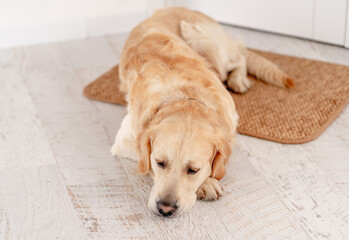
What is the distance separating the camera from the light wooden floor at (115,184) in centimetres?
192

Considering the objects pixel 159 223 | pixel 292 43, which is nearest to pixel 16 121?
pixel 159 223

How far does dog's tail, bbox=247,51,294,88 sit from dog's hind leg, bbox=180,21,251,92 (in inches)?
2.3

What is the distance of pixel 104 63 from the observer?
335 cm

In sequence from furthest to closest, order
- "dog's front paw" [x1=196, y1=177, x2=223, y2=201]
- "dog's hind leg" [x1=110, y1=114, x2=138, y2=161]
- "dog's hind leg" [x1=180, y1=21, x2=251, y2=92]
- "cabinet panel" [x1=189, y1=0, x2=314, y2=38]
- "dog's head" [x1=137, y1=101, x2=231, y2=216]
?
"cabinet panel" [x1=189, y1=0, x2=314, y2=38] < "dog's hind leg" [x1=180, y1=21, x2=251, y2=92] < "dog's hind leg" [x1=110, y1=114, x2=138, y2=161] < "dog's front paw" [x1=196, y1=177, x2=223, y2=201] < "dog's head" [x1=137, y1=101, x2=231, y2=216]

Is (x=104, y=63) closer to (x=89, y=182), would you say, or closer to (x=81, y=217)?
(x=89, y=182)

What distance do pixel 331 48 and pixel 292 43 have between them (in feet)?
0.90

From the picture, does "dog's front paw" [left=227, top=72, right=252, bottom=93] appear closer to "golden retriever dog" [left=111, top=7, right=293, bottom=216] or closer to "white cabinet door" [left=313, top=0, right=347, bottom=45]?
"golden retriever dog" [left=111, top=7, right=293, bottom=216]

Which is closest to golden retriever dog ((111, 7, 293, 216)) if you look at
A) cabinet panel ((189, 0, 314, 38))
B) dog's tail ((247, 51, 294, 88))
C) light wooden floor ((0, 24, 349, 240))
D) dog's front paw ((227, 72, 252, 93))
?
light wooden floor ((0, 24, 349, 240))

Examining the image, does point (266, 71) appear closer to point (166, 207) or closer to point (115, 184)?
point (115, 184)

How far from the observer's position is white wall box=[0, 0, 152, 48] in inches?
138

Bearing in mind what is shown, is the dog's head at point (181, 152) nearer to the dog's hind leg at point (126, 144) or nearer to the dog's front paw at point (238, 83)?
the dog's hind leg at point (126, 144)

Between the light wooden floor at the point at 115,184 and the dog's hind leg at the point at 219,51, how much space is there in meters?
0.50

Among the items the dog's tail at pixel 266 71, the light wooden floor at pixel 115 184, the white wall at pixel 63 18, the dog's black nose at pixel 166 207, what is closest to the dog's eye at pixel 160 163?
the dog's black nose at pixel 166 207

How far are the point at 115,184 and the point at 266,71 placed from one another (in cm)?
124
